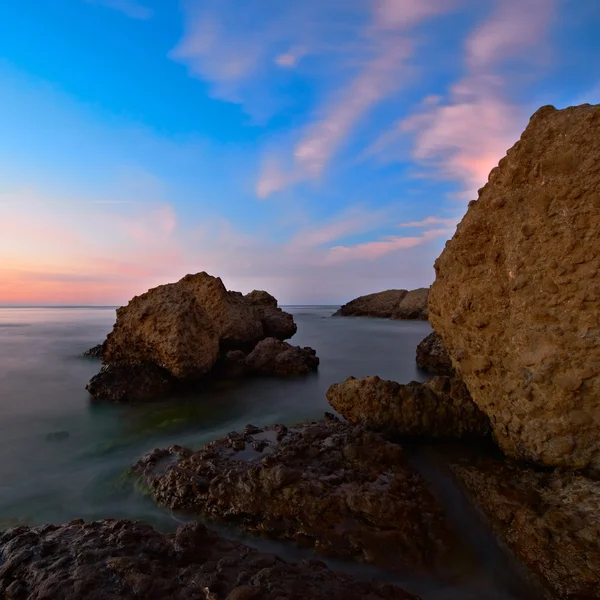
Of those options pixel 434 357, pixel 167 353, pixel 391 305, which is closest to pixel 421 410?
pixel 167 353

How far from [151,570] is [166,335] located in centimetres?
591

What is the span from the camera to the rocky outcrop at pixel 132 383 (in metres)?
6.98

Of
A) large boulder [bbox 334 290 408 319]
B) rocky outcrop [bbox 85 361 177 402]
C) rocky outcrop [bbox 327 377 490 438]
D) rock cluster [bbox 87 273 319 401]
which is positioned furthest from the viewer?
large boulder [bbox 334 290 408 319]

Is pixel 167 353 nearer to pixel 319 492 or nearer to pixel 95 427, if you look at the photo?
pixel 95 427

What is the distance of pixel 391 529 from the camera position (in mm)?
2725

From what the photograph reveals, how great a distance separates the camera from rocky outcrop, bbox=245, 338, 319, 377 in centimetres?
920

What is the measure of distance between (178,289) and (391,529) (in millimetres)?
6747

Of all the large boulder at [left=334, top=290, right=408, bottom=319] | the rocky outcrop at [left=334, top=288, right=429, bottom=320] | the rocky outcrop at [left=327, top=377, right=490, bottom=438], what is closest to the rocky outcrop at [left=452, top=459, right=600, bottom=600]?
the rocky outcrop at [left=327, top=377, right=490, bottom=438]

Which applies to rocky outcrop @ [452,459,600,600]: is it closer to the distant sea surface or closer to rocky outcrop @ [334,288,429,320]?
the distant sea surface

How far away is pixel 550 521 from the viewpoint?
2.53 m

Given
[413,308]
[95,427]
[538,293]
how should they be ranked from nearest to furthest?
[538,293] → [95,427] → [413,308]

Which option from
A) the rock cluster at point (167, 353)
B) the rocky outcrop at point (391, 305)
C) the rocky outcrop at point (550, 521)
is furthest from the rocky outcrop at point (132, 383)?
the rocky outcrop at point (391, 305)

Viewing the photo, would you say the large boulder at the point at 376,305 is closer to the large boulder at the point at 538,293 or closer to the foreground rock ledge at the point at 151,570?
the large boulder at the point at 538,293

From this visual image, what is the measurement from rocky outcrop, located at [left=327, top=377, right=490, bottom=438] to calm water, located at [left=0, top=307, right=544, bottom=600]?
1.75 ft
